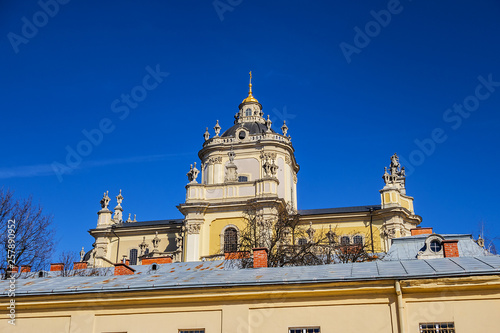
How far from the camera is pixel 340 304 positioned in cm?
1602

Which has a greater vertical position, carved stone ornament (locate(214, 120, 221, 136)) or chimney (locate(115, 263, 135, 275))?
carved stone ornament (locate(214, 120, 221, 136))

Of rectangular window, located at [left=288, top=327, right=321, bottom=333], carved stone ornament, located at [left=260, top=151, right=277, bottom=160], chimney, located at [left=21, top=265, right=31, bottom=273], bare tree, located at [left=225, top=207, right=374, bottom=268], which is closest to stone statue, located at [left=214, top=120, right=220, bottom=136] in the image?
carved stone ornament, located at [left=260, top=151, right=277, bottom=160]

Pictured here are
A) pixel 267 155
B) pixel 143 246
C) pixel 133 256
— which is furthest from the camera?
pixel 267 155

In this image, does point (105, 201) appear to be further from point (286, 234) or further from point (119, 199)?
point (286, 234)

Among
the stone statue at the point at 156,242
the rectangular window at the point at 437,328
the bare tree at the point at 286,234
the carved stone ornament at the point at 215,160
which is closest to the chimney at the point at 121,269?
the rectangular window at the point at 437,328

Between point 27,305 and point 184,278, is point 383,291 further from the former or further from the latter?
point 27,305

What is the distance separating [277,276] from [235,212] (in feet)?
108

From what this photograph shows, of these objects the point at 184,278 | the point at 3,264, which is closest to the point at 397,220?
the point at 3,264

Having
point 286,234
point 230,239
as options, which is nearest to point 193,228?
point 230,239

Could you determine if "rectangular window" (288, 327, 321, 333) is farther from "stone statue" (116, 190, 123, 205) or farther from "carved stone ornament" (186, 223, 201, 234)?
"stone statue" (116, 190, 123, 205)

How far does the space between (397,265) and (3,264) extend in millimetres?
23842

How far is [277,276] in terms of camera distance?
17.2 meters

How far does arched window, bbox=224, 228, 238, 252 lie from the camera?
4859cm

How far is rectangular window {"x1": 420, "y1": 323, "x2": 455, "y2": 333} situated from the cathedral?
1254 inches
